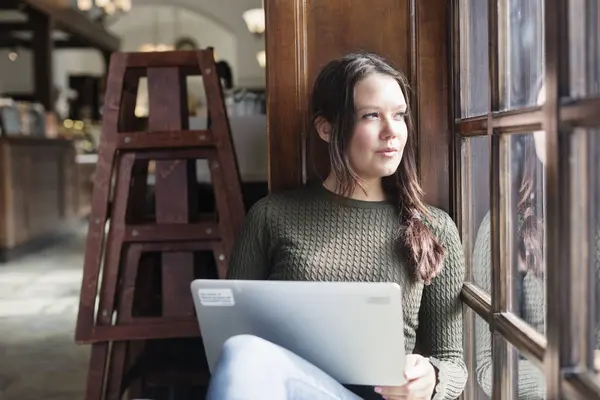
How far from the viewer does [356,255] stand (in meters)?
1.57

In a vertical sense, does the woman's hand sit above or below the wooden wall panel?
below

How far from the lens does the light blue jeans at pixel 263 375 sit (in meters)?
1.20

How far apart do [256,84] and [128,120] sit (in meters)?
10.9

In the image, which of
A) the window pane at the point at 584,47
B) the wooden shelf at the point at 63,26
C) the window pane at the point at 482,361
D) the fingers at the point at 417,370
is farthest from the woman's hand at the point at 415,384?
the wooden shelf at the point at 63,26

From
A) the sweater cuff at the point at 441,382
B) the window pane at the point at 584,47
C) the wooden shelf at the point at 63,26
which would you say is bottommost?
the sweater cuff at the point at 441,382

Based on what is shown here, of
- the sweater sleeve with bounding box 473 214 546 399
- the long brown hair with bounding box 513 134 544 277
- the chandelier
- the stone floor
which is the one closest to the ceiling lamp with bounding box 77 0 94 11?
the chandelier

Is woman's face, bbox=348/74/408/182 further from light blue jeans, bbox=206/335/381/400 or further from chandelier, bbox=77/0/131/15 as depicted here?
chandelier, bbox=77/0/131/15

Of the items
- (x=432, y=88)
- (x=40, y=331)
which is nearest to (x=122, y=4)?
(x=40, y=331)

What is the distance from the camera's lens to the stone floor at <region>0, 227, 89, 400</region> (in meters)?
3.22

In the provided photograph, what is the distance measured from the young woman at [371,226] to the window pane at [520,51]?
280 millimetres

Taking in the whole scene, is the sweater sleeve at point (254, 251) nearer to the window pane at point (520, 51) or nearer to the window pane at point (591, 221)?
the window pane at point (520, 51)

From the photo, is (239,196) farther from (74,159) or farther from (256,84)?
(256,84)

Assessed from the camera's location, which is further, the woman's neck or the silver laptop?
the woman's neck

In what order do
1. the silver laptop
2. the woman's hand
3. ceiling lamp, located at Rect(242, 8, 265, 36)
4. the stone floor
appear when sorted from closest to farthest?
the silver laptop
the woman's hand
the stone floor
ceiling lamp, located at Rect(242, 8, 265, 36)
